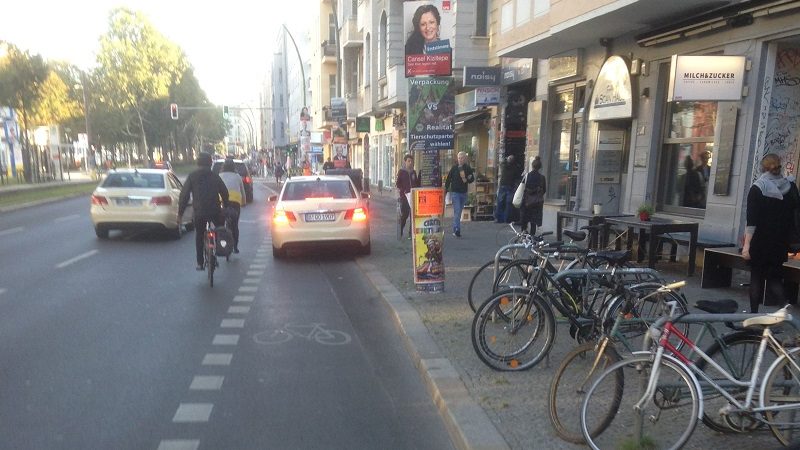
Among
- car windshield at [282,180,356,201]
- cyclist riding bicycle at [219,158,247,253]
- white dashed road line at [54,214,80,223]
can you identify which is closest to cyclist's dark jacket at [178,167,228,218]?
car windshield at [282,180,356,201]

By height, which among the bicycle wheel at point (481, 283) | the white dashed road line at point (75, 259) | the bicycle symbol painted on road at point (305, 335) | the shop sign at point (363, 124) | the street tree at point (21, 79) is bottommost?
the white dashed road line at point (75, 259)

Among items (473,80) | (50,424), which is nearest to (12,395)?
(50,424)

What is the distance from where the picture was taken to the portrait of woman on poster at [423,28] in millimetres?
8492

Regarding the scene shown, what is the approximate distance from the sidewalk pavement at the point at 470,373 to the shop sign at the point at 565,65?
5370 mm

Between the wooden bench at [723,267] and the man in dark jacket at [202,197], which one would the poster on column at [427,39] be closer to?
the man in dark jacket at [202,197]

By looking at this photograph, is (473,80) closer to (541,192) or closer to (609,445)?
(541,192)

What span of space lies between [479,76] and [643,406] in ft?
48.5

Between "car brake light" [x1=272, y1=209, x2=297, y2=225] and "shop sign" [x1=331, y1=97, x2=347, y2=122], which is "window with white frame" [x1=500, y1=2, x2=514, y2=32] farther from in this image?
"shop sign" [x1=331, y1=97, x2=347, y2=122]

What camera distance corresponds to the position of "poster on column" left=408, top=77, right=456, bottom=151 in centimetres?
792

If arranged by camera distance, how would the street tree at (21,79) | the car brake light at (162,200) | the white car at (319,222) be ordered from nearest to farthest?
the white car at (319,222) < the car brake light at (162,200) < the street tree at (21,79)

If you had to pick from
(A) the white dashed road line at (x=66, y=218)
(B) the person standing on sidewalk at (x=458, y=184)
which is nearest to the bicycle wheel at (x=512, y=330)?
(B) the person standing on sidewalk at (x=458, y=184)

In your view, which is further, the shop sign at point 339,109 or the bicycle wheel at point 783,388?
the shop sign at point 339,109

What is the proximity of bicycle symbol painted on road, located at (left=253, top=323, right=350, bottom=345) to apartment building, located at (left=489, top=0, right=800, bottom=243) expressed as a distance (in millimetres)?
6050

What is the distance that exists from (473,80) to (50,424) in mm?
14809
